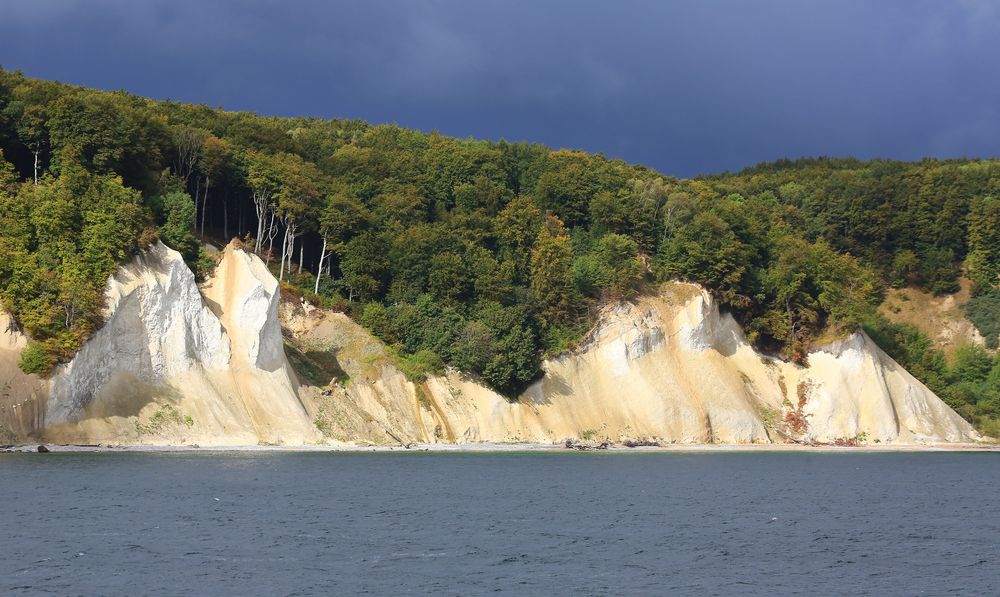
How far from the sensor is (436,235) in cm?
8906

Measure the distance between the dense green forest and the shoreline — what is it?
5.44m

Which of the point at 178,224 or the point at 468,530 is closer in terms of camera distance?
the point at 468,530

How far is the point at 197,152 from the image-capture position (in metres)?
83.9

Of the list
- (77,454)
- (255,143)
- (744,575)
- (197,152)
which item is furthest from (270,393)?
(744,575)

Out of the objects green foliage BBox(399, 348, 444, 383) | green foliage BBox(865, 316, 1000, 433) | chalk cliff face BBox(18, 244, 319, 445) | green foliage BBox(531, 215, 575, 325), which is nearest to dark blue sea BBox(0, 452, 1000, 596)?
chalk cliff face BBox(18, 244, 319, 445)

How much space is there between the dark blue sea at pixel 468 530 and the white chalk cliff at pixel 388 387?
524 centimetres

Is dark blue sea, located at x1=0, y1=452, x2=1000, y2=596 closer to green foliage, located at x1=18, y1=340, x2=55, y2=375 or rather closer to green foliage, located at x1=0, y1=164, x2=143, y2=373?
green foliage, located at x1=18, y1=340, x2=55, y2=375

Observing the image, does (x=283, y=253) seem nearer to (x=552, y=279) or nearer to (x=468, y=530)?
(x=552, y=279)

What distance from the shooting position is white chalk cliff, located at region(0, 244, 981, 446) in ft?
208

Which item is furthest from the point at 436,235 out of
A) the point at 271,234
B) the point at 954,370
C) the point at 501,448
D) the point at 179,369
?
the point at 954,370

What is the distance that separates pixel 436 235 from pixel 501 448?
70.4ft

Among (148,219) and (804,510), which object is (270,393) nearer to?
(148,219)

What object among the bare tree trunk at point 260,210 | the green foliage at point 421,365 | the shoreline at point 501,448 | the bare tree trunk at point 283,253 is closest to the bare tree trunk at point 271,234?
the bare tree trunk at point 260,210

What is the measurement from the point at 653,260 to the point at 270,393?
4302cm
